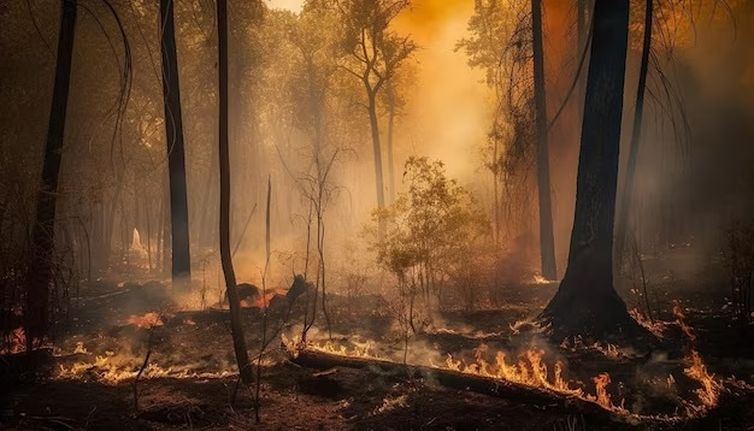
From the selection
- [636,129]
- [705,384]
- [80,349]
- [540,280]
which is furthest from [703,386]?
[540,280]

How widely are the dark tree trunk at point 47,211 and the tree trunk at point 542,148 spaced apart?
460 inches

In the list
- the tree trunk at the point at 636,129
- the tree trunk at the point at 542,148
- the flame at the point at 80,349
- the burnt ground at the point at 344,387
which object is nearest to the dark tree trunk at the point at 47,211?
the flame at the point at 80,349

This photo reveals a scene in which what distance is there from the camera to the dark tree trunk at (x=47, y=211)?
7055 mm

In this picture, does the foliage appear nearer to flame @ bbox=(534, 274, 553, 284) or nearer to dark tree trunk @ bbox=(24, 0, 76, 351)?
flame @ bbox=(534, 274, 553, 284)

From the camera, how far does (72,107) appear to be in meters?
16.3

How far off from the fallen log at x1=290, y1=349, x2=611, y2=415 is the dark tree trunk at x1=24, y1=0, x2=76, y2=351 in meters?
3.64

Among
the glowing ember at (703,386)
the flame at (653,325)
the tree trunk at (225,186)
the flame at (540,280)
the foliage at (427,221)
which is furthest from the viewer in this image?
the flame at (540,280)

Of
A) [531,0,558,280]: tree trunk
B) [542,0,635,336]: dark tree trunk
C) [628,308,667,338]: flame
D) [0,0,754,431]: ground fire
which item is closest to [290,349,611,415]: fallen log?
[0,0,754,431]: ground fire

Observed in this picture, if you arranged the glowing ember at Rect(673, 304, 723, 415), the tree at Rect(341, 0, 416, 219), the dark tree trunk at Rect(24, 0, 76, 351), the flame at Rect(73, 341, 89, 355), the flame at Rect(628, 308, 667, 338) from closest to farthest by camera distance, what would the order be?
the glowing ember at Rect(673, 304, 723, 415)
the dark tree trunk at Rect(24, 0, 76, 351)
the flame at Rect(628, 308, 667, 338)
the flame at Rect(73, 341, 89, 355)
the tree at Rect(341, 0, 416, 219)

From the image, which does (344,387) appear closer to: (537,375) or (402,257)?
(537,375)

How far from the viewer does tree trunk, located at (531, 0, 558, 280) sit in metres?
14.8

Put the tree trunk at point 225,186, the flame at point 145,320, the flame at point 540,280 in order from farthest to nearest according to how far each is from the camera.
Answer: the flame at point 540,280
the flame at point 145,320
the tree trunk at point 225,186

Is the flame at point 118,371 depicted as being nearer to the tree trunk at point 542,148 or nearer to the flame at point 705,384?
the flame at point 705,384

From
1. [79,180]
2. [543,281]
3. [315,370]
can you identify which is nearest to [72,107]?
[79,180]
